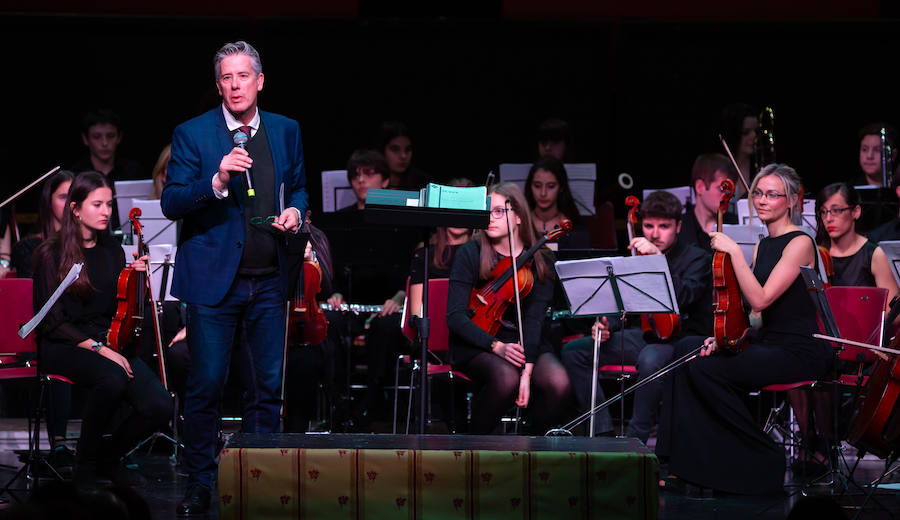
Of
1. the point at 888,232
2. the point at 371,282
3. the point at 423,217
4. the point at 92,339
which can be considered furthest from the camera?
the point at 371,282

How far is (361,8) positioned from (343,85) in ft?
2.08

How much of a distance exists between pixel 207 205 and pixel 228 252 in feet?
0.58

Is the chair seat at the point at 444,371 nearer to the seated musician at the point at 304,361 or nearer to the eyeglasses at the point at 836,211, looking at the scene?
the seated musician at the point at 304,361

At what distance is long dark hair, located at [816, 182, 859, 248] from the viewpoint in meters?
5.17

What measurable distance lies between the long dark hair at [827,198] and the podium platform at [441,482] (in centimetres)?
269

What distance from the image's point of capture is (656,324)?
517cm

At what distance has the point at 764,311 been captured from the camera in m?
4.56

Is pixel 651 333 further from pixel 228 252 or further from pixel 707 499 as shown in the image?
pixel 228 252

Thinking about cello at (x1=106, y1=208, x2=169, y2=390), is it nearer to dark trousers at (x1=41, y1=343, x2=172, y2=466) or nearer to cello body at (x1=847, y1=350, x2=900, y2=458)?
dark trousers at (x1=41, y1=343, x2=172, y2=466)

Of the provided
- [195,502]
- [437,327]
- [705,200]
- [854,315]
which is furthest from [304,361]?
[854,315]

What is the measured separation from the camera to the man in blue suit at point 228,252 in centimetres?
364

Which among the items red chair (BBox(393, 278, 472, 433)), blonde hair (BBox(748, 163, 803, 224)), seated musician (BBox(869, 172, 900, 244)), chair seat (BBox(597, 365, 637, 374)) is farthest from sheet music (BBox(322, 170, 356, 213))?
seated musician (BBox(869, 172, 900, 244))

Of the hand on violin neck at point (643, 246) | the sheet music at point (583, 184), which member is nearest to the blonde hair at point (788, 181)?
the hand on violin neck at point (643, 246)

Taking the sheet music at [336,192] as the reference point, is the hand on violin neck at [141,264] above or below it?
below
